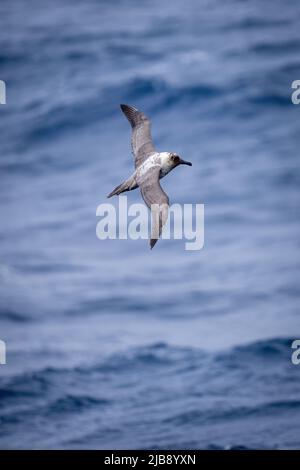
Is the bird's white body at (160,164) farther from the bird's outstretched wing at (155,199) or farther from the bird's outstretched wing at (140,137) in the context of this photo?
the bird's outstretched wing at (140,137)

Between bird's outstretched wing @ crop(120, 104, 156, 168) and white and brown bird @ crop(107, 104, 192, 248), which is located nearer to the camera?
white and brown bird @ crop(107, 104, 192, 248)

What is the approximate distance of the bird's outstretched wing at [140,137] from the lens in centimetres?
1644

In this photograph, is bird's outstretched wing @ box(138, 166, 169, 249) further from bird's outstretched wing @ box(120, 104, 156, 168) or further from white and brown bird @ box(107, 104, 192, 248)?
bird's outstretched wing @ box(120, 104, 156, 168)

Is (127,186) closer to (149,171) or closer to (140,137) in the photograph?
(149,171)

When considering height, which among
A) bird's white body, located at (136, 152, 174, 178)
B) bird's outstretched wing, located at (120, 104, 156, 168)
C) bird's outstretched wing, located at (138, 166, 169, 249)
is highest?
bird's outstretched wing, located at (120, 104, 156, 168)

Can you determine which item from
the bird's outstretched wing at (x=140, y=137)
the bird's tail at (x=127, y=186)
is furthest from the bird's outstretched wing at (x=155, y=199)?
the bird's outstretched wing at (x=140, y=137)

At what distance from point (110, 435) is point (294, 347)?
7.92 metres

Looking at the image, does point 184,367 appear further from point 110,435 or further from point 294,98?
point 294,98

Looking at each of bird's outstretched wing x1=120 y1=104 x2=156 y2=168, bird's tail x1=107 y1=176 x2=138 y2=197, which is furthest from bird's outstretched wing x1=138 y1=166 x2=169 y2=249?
bird's outstretched wing x1=120 y1=104 x2=156 y2=168

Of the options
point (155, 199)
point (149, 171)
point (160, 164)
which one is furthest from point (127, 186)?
point (155, 199)

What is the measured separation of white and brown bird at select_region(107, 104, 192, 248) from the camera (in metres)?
13.9

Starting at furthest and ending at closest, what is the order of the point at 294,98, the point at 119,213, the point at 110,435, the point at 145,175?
the point at 294,98
the point at 119,213
the point at 110,435
the point at 145,175

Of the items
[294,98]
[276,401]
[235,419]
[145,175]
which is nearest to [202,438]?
[235,419]

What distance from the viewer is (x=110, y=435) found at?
34875mm
